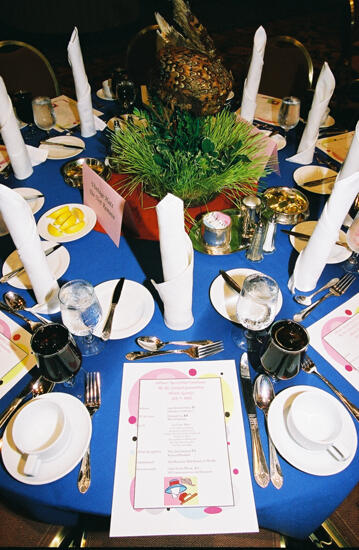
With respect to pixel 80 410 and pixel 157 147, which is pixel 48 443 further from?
pixel 157 147

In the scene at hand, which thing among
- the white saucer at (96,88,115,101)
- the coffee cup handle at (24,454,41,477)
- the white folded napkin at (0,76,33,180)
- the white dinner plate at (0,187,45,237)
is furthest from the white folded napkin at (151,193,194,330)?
the white saucer at (96,88,115,101)

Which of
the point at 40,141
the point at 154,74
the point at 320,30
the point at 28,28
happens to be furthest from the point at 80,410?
the point at 320,30

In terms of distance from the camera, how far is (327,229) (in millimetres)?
1000

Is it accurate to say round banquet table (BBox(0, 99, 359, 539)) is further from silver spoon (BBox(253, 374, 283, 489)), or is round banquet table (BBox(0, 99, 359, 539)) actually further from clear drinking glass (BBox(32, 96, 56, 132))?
clear drinking glass (BBox(32, 96, 56, 132))

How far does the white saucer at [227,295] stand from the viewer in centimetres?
105

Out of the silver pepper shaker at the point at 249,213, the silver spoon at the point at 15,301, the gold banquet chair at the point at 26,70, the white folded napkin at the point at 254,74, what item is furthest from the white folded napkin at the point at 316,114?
the gold banquet chair at the point at 26,70

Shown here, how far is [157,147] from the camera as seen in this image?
3.81ft

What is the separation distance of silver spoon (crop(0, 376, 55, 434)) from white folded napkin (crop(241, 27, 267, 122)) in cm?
146

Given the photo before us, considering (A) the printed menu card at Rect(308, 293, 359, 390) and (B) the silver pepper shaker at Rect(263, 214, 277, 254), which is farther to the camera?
(B) the silver pepper shaker at Rect(263, 214, 277, 254)

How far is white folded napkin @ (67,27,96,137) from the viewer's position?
1.54 meters

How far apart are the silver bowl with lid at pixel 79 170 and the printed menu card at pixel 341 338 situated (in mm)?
995

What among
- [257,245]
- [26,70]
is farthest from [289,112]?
[26,70]

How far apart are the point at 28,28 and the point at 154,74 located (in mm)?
4406

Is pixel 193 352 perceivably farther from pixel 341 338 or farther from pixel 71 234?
pixel 71 234
